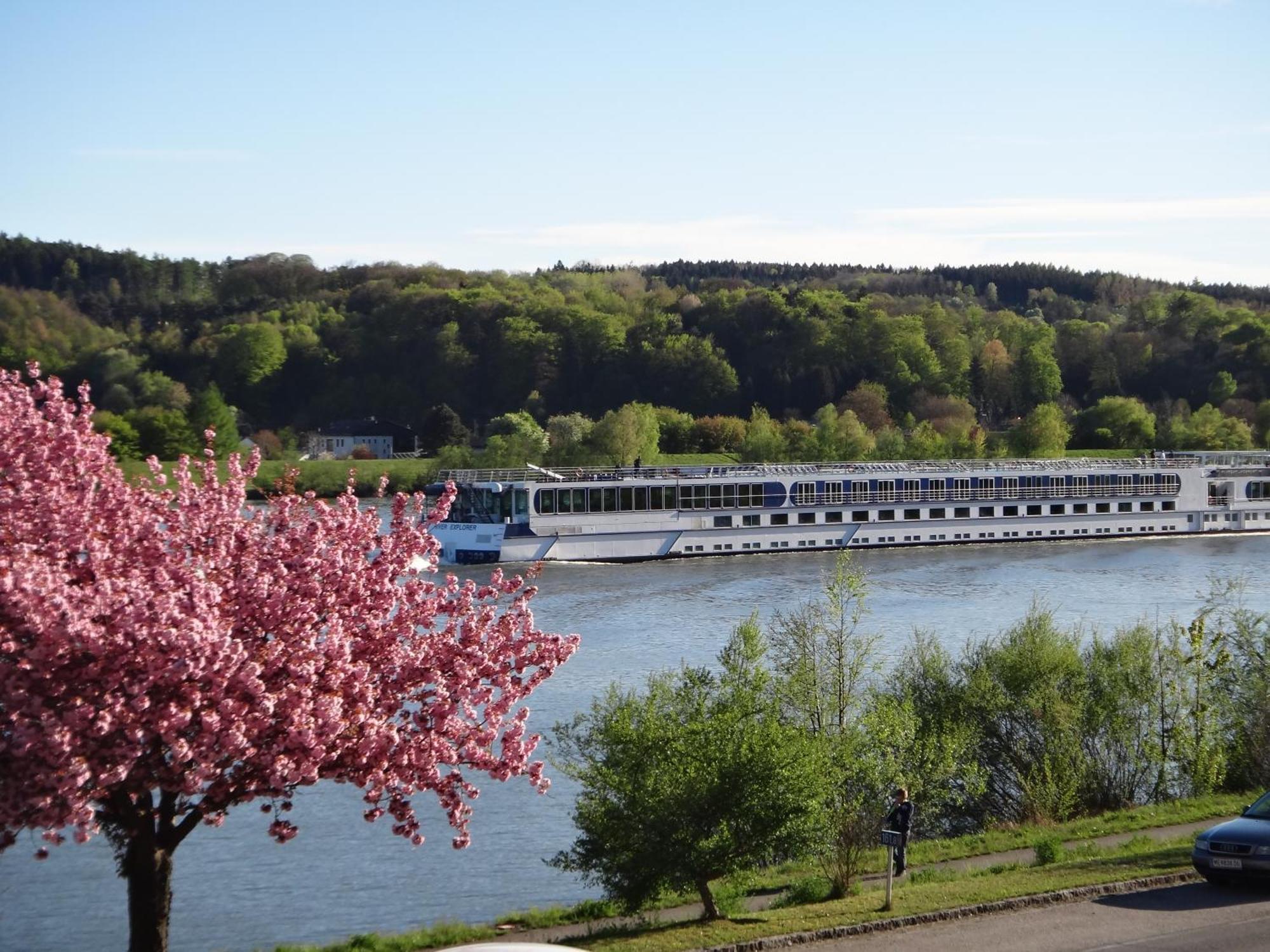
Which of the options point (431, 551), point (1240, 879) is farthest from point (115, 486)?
point (1240, 879)

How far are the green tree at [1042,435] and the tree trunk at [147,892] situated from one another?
89.3 meters

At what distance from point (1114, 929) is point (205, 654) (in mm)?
8245

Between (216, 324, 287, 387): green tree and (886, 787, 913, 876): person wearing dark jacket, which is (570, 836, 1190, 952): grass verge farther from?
(216, 324, 287, 387): green tree

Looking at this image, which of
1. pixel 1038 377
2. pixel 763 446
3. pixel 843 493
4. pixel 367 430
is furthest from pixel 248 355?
pixel 843 493

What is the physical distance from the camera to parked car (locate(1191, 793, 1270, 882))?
14.2 meters

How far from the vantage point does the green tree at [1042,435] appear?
9725cm

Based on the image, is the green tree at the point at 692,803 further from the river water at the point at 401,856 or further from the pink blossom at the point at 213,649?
the river water at the point at 401,856

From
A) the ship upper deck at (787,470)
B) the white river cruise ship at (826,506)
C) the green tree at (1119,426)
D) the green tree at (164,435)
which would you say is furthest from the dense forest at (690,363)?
the white river cruise ship at (826,506)

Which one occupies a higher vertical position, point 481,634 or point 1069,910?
point 481,634

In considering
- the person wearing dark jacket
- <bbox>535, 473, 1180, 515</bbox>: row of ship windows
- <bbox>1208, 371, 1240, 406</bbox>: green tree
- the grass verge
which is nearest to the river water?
the person wearing dark jacket

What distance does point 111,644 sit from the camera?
10438mm

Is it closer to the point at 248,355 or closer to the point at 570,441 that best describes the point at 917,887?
the point at 570,441

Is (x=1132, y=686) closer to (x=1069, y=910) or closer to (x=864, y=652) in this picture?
(x=864, y=652)

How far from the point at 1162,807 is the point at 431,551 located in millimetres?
12781
